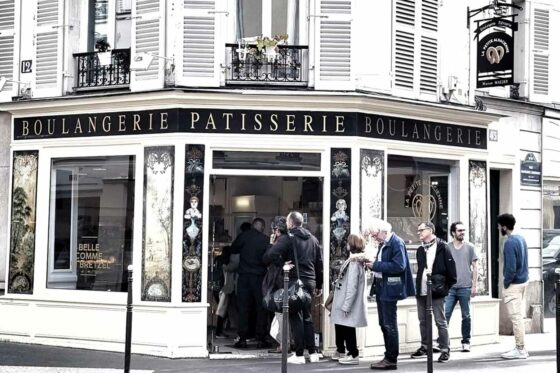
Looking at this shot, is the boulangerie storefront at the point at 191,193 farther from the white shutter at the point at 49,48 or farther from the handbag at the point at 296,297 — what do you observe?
the handbag at the point at 296,297

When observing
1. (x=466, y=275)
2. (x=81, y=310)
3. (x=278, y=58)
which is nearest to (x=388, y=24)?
(x=278, y=58)

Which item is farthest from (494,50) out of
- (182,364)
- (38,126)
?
(38,126)

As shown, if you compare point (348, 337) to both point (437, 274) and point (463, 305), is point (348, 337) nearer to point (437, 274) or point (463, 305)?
point (437, 274)

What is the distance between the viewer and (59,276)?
50.3 feet

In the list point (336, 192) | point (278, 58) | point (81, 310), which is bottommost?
point (81, 310)

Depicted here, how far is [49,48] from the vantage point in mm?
15430

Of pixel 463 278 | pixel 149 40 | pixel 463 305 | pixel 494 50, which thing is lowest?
pixel 463 305

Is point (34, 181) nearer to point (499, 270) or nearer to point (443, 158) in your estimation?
point (443, 158)

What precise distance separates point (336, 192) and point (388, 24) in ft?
9.34

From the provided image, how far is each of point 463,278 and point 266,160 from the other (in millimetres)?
3630

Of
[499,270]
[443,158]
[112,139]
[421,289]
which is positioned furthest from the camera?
[499,270]

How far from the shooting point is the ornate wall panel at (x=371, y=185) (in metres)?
14.4

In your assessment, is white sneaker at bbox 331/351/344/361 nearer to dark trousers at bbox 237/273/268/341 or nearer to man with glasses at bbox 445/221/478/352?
dark trousers at bbox 237/273/268/341

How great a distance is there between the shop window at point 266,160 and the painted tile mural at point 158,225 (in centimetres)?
77
